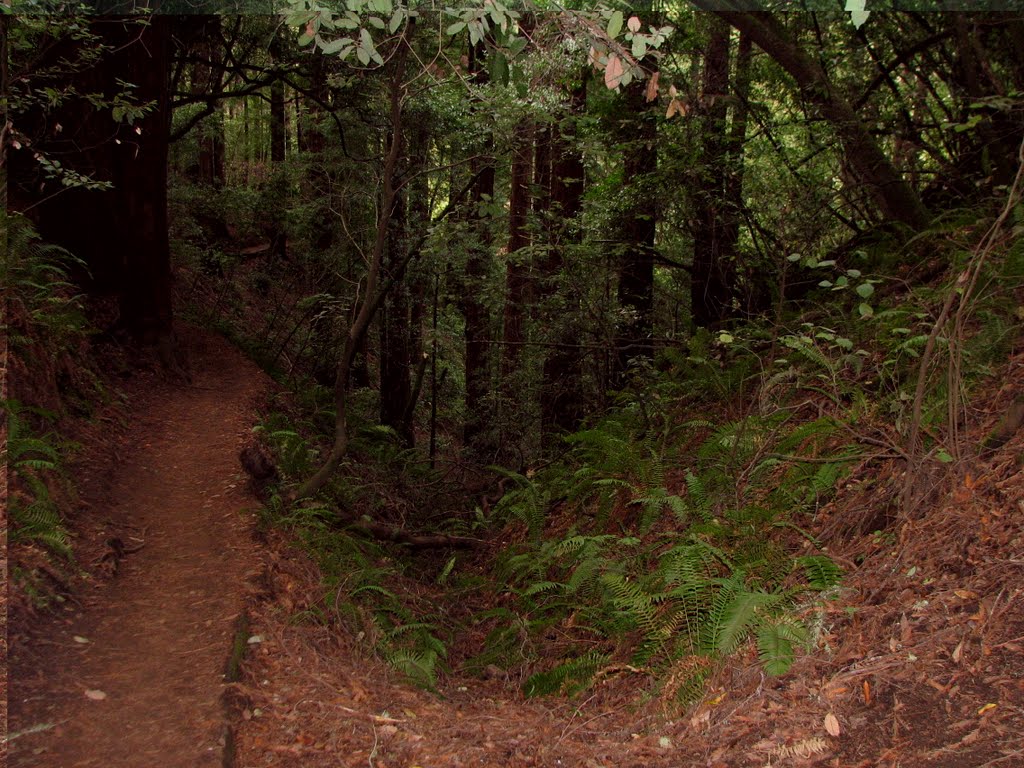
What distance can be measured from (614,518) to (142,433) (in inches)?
211

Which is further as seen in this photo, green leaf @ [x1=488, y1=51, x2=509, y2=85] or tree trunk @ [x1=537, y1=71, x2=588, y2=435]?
tree trunk @ [x1=537, y1=71, x2=588, y2=435]

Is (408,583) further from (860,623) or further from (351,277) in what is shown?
(351,277)

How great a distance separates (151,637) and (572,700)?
2.61 meters

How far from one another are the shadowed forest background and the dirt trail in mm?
343

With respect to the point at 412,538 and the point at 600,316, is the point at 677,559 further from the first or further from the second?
the point at 600,316

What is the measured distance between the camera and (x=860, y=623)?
359 cm

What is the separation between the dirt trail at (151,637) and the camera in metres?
3.36

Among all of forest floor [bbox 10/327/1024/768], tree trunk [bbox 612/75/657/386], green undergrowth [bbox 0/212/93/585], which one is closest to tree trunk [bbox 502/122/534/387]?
tree trunk [bbox 612/75/657/386]

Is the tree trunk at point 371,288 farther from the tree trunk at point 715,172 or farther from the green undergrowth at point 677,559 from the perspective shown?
the tree trunk at point 715,172

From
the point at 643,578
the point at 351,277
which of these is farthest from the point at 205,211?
the point at 643,578

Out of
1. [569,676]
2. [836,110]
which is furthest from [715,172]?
[569,676]

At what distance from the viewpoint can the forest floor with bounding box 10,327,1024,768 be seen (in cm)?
300

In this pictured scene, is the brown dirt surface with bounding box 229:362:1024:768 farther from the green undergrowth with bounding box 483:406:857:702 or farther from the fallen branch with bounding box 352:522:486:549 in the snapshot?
the fallen branch with bounding box 352:522:486:549

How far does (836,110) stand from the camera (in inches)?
278
